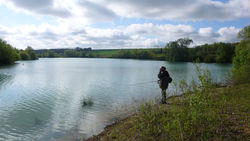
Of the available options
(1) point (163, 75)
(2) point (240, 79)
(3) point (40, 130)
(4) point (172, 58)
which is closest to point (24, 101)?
(3) point (40, 130)

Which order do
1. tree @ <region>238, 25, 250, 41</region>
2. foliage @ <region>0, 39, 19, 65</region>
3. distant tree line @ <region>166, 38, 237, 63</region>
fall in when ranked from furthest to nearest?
distant tree line @ <region>166, 38, 237, 63</region>, foliage @ <region>0, 39, 19, 65</region>, tree @ <region>238, 25, 250, 41</region>

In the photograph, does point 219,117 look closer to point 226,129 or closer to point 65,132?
point 226,129

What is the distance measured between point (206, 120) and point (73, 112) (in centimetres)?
945

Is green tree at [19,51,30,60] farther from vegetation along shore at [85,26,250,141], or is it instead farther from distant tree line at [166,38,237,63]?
vegetation along shore at [85,26,250,141]

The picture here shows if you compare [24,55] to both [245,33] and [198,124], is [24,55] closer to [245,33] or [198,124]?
[245,33]

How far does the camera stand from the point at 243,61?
945 inches

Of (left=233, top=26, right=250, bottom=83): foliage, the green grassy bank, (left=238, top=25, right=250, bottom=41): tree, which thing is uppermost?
(left=238, top=25, right=250, bottom=41): tree

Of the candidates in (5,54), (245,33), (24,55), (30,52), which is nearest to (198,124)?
(245,33)

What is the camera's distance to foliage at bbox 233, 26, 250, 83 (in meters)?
18.8

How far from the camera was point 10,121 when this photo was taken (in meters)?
11.1

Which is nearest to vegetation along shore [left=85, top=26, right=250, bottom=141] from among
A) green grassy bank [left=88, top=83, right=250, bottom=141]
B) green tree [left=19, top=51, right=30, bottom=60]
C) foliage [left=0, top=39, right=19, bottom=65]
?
green grassy bank [left=88, top=83, right=250, bottom=141]

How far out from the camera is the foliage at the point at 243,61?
1884 centimetres

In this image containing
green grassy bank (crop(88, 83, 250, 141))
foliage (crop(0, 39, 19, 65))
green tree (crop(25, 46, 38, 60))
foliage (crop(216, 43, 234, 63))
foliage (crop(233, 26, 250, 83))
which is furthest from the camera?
green tree (crop(25, 46, 38, 60))

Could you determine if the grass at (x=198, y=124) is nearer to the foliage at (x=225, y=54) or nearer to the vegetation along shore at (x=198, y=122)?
the vegetation along shore at (x=198, y=122)
